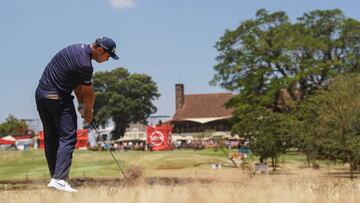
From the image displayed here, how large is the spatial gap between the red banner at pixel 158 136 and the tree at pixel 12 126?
62.5m

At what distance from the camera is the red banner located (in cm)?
6209

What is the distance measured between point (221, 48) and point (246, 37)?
3252 mm

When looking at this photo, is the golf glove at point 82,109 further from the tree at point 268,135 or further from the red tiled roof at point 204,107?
the red tiled roof at point 204,107

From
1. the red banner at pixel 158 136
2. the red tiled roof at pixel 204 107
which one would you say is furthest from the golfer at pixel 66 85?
the red tiled roof at pixel 204 107

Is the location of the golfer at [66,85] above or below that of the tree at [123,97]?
below

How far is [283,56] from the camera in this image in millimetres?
63375

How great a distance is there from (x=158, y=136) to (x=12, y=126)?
6693cm

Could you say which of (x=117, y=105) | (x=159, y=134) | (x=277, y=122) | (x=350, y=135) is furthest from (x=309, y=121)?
(x=117, y=105)

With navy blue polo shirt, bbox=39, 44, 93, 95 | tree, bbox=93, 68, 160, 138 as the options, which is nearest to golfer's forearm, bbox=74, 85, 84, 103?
navy blue polo shirt, bbox=39, 44, 93, 95

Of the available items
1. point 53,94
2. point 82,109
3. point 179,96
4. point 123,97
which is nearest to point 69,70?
point 53,94

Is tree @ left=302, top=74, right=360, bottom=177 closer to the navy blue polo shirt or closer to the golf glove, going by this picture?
the golf glove

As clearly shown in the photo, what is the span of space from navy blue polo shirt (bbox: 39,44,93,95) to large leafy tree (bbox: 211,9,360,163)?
55.5 metres

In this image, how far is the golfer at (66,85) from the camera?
285 inches

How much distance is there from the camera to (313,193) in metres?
6.22
